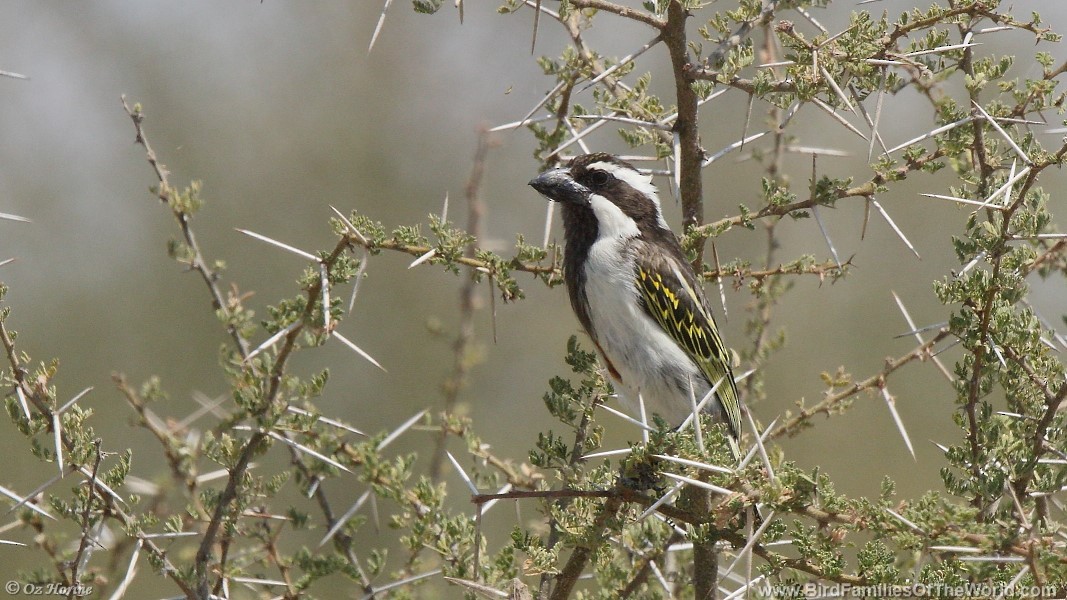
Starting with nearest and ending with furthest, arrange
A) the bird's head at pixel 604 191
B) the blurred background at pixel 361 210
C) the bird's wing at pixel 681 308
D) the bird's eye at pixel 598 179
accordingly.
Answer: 1. the bird's wing at pixel 681 308
2. the bird's head at pixel 604 191
3. the bird's eye at pixel 598 179
4. the blurred background at pixel 361 210

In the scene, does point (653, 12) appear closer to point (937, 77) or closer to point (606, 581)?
point (937, 77)

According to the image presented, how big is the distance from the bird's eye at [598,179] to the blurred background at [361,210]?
4.52 meters

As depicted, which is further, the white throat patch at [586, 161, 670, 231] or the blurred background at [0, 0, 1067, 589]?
the blurred background at [0, 0, 1067, 589]

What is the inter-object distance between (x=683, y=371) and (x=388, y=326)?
5615 mm

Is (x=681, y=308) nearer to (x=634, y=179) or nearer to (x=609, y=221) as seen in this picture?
(x=609, y=221)

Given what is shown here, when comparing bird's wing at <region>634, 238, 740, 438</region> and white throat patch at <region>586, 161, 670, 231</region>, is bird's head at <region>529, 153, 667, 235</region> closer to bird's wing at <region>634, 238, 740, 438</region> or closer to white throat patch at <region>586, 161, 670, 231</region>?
white throat patch at <region>586, 161, 670, 231</region>

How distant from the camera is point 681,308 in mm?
4793

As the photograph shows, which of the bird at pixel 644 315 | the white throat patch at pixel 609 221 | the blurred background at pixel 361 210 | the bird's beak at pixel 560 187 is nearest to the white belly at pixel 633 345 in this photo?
the bird at pixel 644 315

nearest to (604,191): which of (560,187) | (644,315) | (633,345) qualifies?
(560,187)

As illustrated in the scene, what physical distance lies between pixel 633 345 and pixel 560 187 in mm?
801

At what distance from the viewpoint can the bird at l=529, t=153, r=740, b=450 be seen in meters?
4.76

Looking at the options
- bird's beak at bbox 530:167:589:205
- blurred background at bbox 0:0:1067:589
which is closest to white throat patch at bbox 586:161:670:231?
bird's beak at bbox 530:167:589:205

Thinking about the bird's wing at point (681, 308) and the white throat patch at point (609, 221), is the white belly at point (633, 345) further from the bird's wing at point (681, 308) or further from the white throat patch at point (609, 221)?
the white throat patch at point (609, 221)

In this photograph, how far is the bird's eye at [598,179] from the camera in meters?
4.99
